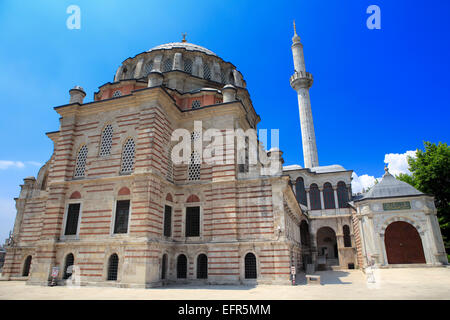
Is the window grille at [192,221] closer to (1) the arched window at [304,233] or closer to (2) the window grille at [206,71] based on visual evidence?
(2) the window grille at [206,71]

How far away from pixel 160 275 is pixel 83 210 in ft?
20.6

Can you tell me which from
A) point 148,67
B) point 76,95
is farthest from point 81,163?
point 148,67

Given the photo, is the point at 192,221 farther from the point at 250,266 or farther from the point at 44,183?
the point at 44,183

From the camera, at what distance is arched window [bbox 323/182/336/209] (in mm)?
33875

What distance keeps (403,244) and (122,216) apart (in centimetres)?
2101

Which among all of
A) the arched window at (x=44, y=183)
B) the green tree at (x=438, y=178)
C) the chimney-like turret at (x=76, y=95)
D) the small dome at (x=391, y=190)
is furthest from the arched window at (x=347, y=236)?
the arched window at (x=44, y=183)

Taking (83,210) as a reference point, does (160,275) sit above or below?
below

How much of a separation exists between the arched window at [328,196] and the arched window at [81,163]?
27.0m

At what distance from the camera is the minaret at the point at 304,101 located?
38.5m

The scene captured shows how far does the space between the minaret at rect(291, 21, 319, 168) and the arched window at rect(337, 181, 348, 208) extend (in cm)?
495

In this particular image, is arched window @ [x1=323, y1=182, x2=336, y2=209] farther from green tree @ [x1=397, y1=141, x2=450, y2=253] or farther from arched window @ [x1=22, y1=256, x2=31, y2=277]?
arched window @ [x1=22, y1=256, x2=31, y2=277]

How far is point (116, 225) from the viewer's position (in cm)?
1645
